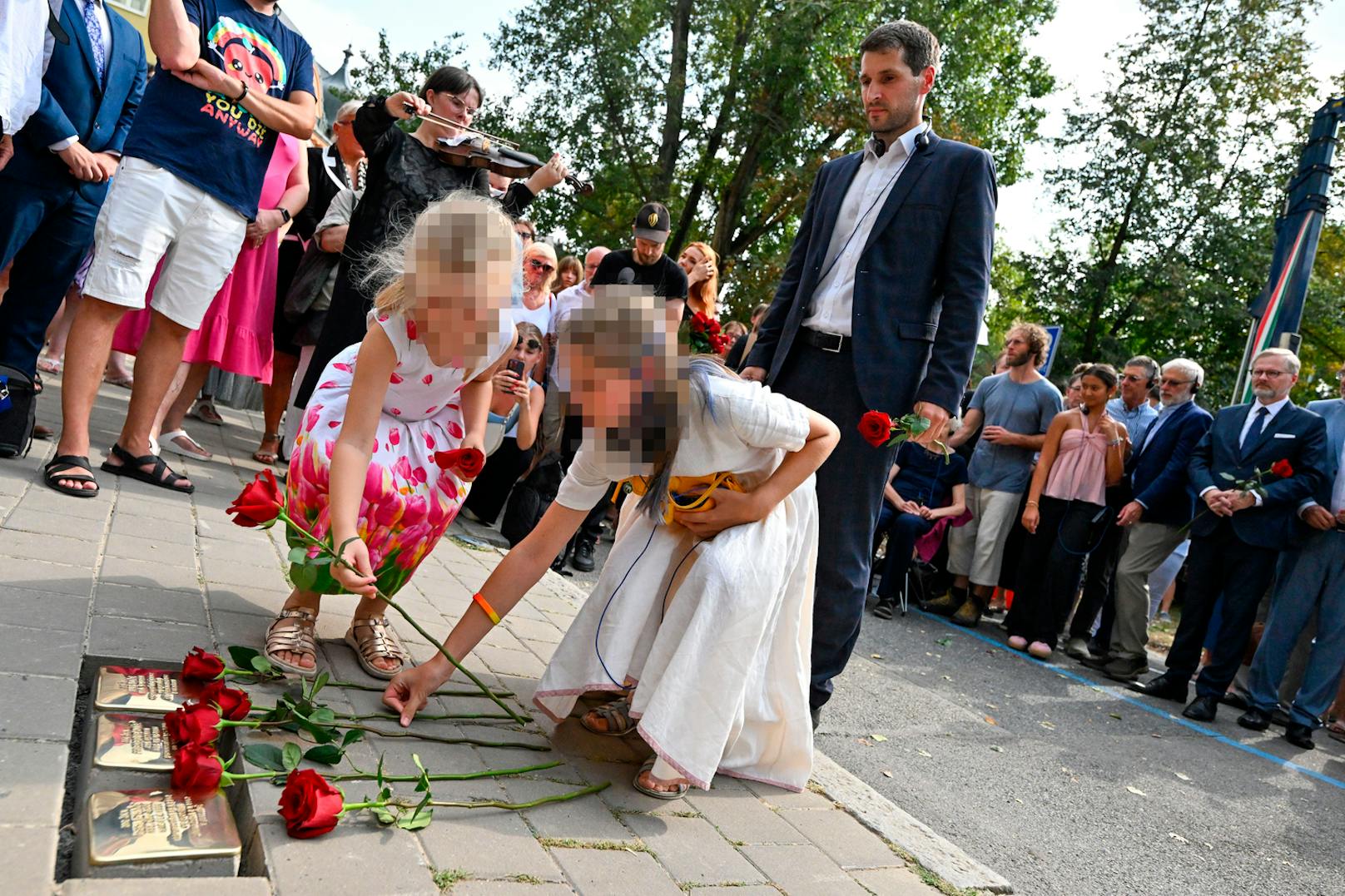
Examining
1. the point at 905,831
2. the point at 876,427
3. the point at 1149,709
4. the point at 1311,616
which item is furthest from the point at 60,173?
the point at 1311,616

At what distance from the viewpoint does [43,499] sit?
3611mm

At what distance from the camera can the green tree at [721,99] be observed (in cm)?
1805

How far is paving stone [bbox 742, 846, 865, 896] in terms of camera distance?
2.28 meters

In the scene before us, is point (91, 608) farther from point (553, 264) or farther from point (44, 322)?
point (553, 264)

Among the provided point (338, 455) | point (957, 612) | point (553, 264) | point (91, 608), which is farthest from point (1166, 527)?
point (91, 608)

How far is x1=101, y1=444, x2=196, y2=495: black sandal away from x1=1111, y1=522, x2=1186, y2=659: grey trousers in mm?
5881

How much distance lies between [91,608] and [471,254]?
1.44m

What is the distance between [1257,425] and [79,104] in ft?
21.8

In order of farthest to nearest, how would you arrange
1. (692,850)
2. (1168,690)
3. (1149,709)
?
1. (1168,690)
2. (1149,709)
3. (692,850)

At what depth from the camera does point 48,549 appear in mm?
3096

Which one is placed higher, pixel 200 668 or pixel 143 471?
pixel 200 668

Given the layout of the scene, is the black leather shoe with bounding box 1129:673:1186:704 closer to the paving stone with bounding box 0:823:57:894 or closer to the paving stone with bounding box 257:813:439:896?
the paving stone with bounding box 257:813:439:896

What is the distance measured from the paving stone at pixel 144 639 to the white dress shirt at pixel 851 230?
2.27 metres

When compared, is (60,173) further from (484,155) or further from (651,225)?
(651,225)
